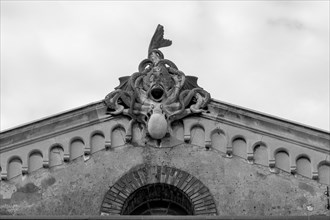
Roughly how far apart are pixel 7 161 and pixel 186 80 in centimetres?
454

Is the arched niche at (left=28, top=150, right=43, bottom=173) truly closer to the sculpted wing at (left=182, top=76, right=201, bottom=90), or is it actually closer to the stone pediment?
the stone pediment

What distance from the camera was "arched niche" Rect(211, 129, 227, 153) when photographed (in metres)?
23.6

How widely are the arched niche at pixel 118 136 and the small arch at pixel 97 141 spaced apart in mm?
233

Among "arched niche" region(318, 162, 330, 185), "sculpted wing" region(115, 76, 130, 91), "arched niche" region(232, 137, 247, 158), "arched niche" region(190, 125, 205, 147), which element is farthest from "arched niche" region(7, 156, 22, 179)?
"arched niche" region(318, 162, 330, 185)

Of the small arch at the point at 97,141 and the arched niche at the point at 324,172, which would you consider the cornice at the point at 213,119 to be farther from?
the arched niche at the point at 324,172

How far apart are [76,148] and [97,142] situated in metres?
0.50

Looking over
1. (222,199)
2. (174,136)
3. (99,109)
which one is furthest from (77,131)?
(222,199)

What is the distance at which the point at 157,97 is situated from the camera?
24000mm

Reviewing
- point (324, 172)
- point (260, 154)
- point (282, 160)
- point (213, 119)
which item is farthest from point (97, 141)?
point (324, 172)

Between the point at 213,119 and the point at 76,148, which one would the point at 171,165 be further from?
the point at 76,148

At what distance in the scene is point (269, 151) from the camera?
23359 millimetres

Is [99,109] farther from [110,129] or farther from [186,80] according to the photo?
[186,80]

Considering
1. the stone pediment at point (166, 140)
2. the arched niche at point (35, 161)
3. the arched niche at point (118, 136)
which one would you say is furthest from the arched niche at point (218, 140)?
the arched niche at point (35, 161)

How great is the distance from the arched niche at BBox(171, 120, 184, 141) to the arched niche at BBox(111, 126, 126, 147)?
1159 mm
